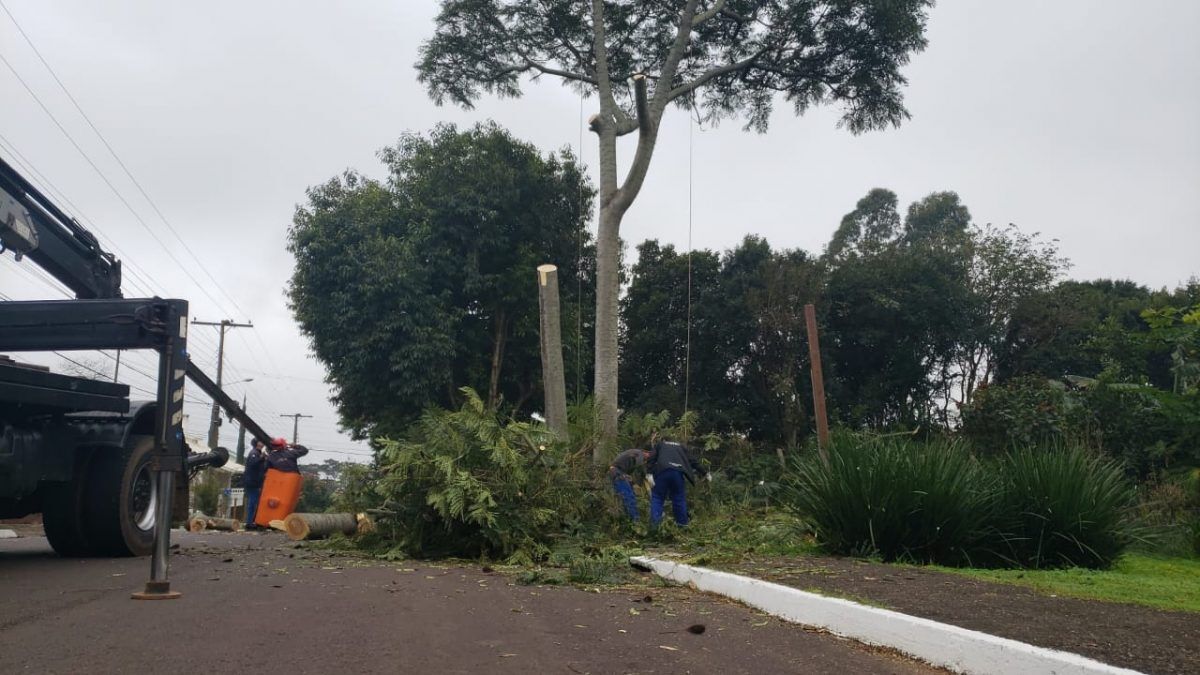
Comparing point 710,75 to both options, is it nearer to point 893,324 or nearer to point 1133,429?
point 1133,429

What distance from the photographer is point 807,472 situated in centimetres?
953

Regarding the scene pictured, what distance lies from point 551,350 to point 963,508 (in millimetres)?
9705

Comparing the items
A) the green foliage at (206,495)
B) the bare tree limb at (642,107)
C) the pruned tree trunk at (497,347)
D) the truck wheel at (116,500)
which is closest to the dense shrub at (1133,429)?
the bare tree limb at (642,107)

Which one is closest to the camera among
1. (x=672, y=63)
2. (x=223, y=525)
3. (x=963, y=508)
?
(x=963, y=508)

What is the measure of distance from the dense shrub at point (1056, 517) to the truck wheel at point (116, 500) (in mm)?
8155

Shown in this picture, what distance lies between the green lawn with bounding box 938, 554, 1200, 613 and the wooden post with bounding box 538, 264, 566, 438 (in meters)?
9.56

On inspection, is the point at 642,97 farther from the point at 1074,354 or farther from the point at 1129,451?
the point at 1074,354

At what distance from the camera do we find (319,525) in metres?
13.4

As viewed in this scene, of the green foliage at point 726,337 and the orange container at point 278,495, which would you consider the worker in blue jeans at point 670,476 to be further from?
the green foliage at point 726,337

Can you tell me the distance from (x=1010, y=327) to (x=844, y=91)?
17.8 metres

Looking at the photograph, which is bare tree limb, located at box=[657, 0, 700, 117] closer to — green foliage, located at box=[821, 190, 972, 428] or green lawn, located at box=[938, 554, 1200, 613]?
green lawn, located at box=[938, 554, 1200, 613]

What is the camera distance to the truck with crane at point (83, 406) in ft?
24.6

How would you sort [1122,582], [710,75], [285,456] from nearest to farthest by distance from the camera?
[1122,582] → [285,456] → [710,75]

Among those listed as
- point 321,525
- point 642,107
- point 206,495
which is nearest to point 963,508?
point 321,525
